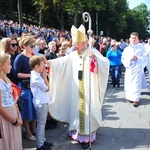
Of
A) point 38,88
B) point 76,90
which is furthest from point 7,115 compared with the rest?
point 76,90

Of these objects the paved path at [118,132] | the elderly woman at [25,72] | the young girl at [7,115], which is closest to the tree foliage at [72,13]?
the paved path at [118,132]

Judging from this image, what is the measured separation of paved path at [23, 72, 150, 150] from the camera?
5090 mm

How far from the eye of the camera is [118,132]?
576 cm

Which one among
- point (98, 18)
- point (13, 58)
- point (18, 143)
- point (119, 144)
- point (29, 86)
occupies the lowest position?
point (119, 144)

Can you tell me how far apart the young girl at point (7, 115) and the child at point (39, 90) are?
2.11 ft

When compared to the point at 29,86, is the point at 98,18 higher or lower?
higher

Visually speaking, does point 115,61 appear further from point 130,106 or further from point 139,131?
point 139,131

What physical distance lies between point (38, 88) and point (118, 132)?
204cm

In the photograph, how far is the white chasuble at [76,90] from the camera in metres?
5.19

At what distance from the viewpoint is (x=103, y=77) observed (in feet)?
17.2

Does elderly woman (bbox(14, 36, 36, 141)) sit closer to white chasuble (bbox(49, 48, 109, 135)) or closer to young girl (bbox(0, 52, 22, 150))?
white chasuble (bbox(49, 48, 109, 135))

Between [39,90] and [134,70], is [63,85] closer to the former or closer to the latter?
[39,90]

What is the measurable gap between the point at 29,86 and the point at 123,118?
8.58 feet

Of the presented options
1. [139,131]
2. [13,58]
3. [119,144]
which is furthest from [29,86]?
[139,131]
